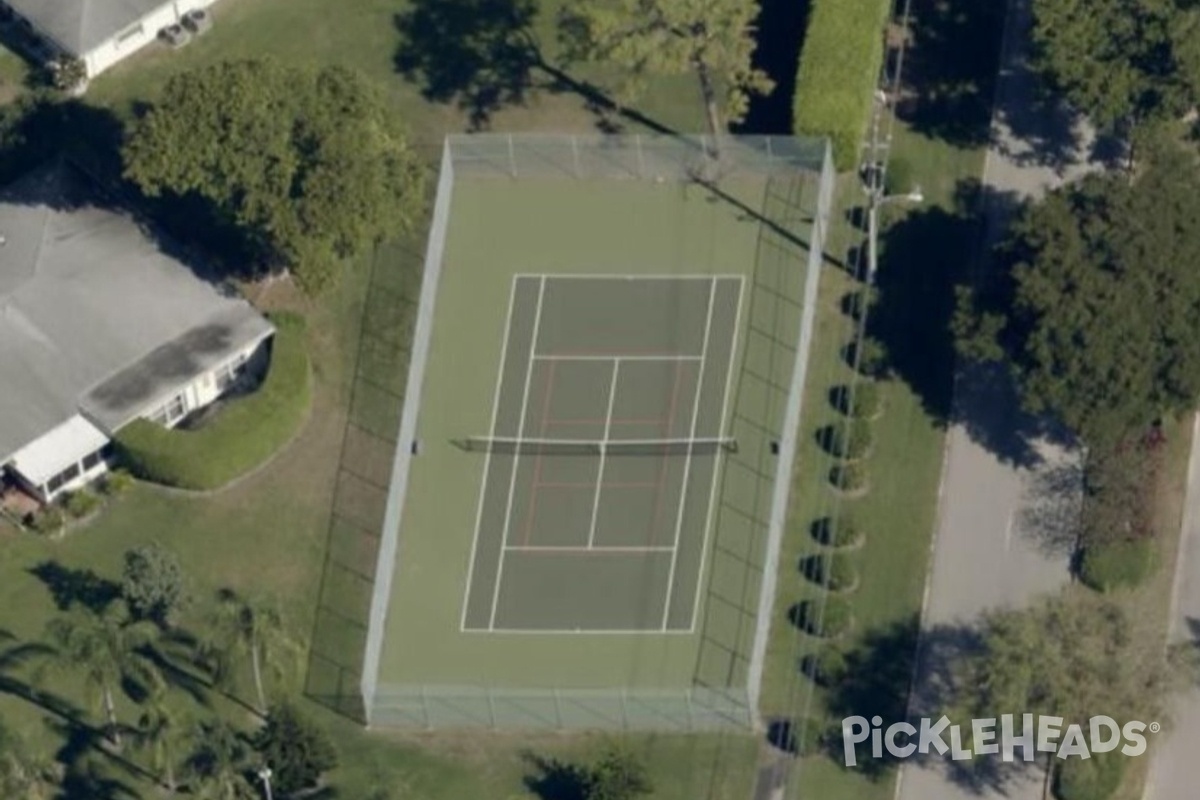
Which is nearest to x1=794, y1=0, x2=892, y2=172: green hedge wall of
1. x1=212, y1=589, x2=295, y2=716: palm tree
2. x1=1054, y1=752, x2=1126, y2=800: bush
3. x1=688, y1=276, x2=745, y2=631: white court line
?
x1=688, y1=276, x2=745, y2=631: white court line

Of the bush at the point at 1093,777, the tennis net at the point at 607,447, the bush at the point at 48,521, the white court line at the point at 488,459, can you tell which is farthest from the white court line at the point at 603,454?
the bush at the point at 48,521

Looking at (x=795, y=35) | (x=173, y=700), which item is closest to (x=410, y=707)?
(x=173, y=700)

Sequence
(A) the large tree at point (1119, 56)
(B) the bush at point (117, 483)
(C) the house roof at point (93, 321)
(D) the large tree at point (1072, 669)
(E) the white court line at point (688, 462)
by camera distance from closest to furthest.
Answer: (D) the large tree at point (1072, 669), (E) the white court line at point (688, 462), (C) the house roof at point (93, 321), (B) the bush at point (117, 483), (A) the large tree at point (1119, 56)

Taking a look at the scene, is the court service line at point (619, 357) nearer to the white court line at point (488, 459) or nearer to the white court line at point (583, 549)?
the white court line at point (488, 459)

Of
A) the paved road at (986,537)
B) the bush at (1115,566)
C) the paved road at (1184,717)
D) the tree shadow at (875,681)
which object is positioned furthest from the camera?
the bush at (1115,566)

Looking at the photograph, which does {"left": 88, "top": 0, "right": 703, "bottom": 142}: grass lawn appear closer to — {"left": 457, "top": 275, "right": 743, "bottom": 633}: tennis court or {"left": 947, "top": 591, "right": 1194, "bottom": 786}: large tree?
{"left": 457, "top": 275, "right": 743, "bottom": 633}: tennis court

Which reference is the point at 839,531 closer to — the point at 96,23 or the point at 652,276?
the point at 652,276
